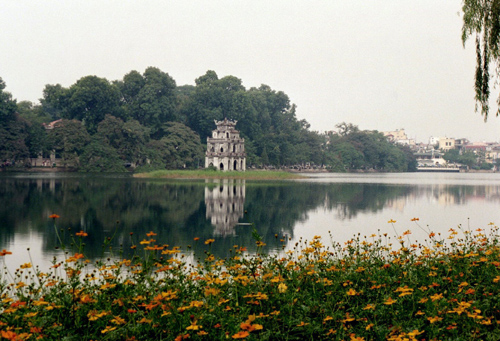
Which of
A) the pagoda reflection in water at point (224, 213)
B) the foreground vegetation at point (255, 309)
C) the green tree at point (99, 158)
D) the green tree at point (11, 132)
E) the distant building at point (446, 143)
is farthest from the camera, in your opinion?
the distant building at point (446, 143)

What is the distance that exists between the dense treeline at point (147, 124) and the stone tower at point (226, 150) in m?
1.73

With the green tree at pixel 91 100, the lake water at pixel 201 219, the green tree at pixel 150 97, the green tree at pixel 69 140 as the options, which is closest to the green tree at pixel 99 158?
the green tree at pixel 69 140

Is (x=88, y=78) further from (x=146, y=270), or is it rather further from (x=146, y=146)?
(x=146, y=270)

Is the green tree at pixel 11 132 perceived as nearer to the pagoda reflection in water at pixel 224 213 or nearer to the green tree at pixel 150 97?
the green tree at pixel 150 97

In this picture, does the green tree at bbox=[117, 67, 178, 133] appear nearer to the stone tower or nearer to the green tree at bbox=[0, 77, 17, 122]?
the stone tower

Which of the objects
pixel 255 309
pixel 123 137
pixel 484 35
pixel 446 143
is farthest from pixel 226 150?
pixel 446 143

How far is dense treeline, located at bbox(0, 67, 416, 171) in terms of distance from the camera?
2400 inches

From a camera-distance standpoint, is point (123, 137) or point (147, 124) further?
point (147, 124)

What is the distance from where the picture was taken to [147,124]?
7381 centimetres

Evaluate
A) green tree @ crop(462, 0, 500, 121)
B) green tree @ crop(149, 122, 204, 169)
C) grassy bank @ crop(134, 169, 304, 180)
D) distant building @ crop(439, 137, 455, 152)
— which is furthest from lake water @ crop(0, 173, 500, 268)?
distant building @ crop(439, 137, 455, 152)

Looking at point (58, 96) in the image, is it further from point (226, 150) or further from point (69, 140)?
point (226, 150)

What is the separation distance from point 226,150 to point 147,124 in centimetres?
1193

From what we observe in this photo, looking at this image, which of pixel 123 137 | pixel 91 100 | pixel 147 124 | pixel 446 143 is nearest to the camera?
pixel 123 137

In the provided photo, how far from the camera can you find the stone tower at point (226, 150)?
69.8m
